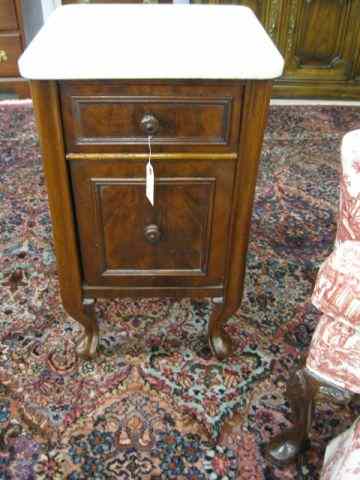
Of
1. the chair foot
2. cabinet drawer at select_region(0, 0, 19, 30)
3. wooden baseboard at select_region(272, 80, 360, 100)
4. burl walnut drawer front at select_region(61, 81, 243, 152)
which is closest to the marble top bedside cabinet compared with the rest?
burl walnut drawer front at select_region(61, 81, 243, 152)

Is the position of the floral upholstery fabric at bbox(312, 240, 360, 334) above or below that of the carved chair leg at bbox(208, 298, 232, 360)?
above

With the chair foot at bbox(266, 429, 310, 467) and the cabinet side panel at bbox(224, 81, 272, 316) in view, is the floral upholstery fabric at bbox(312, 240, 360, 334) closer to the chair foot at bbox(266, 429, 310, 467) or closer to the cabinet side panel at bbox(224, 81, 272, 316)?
the cabinet side panel at bbox(224, 81, 272, 316)

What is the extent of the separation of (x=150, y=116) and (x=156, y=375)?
0.70 meters

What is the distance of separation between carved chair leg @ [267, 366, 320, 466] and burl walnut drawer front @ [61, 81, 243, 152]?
46 centimetres

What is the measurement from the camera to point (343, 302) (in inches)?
29.8

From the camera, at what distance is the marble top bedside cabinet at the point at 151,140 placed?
84 cm

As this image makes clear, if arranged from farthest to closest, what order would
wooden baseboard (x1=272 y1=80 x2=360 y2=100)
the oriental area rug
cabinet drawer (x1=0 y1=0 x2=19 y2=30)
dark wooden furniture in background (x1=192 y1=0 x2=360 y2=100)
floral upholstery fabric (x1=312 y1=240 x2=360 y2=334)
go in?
wooden baseboard (x1=272 y1=80 x2=360 y2=100)
dark wooden furniture in background (x1=192 y1=0 x2=360 y2=100)
cabinet drawer (x1=0 y1=0 x2=19 y2=30)
the oriental area rug
floral upholstery fabric (x1=312 y1=240 x2=360 y2=334)

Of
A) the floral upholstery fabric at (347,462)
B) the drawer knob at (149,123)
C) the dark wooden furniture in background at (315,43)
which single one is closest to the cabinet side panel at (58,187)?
the drawer knob at (149,123)

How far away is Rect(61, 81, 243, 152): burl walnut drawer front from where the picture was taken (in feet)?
2.84

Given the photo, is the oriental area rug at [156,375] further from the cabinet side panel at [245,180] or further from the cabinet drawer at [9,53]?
the cabinet drawer at [9,53]

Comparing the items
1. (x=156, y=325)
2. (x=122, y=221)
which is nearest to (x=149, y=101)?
(x=122, y=221)

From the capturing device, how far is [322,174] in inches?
85.4

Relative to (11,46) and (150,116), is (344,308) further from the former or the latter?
(11,46)

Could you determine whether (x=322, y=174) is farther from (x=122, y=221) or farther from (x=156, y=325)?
(x=122, y=221)
